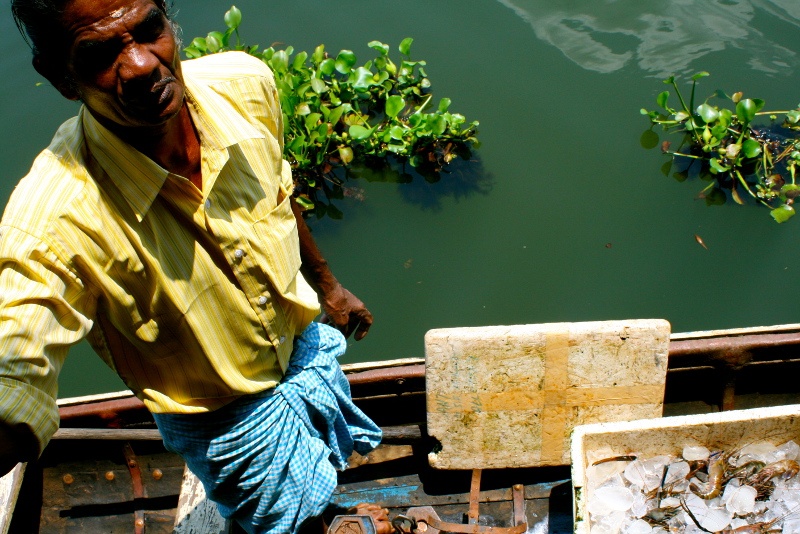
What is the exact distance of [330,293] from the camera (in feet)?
7.07

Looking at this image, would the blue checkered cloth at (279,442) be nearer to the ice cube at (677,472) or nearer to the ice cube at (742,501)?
the ice cube at (677,472)

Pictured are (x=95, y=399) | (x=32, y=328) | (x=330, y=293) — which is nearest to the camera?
(x=32, y=328)

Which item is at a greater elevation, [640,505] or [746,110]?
[746,110]

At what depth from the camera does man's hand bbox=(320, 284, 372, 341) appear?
7.10 feet

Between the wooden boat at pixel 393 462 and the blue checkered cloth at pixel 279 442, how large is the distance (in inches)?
26.8

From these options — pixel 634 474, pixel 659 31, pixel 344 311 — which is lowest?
pixel 634 474

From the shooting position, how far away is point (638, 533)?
2193mm

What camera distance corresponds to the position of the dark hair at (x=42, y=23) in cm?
120

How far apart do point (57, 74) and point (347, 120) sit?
3.05 metres

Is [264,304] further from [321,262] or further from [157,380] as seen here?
[321,262]

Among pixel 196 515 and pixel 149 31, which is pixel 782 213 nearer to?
pixel 196 515

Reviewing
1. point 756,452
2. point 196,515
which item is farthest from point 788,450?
point 196,515

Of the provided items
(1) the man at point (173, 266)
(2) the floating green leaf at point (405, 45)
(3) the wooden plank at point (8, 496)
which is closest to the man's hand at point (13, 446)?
(1) the man at point (173, 266)

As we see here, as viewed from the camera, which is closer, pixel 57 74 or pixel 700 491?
pixel 57 74
